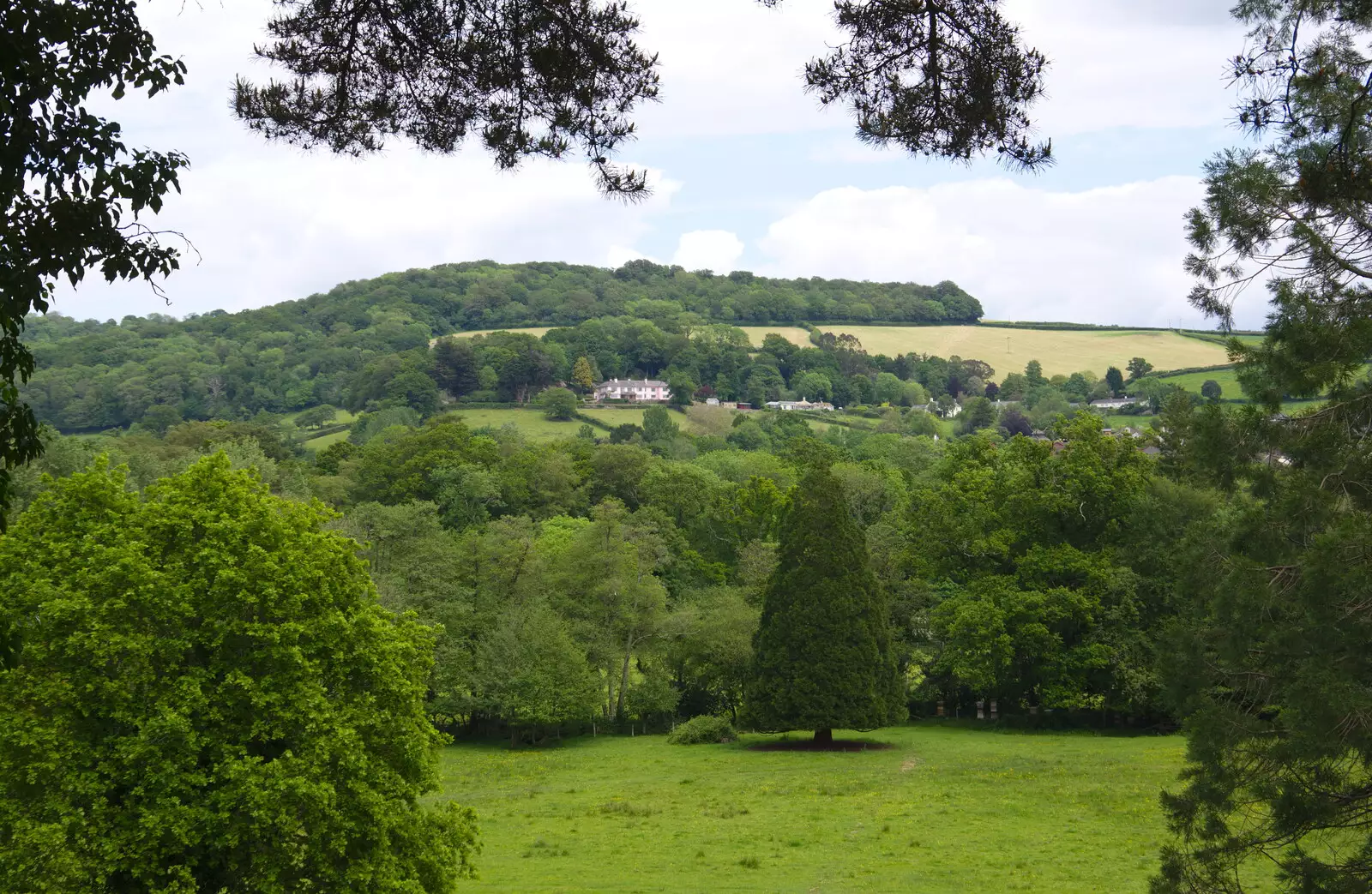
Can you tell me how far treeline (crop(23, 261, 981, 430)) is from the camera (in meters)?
109

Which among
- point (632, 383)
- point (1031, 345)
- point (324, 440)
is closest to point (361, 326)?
point (632, 383)

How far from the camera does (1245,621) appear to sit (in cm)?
1567

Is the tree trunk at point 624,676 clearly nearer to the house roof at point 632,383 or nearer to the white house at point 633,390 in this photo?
the white house at point 633,390

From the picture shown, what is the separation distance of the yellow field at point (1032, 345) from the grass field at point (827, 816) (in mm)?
105790

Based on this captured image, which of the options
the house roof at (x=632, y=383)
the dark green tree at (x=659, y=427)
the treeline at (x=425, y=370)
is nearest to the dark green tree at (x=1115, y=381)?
the treeline at (x=425, y=370)

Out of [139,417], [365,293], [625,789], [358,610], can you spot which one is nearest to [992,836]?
[625,789]

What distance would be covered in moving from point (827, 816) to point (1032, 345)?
135287 millimetres

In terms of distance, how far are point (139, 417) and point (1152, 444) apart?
87.2 metres

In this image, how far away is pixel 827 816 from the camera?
28.5 metres

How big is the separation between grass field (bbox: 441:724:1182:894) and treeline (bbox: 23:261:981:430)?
249ft

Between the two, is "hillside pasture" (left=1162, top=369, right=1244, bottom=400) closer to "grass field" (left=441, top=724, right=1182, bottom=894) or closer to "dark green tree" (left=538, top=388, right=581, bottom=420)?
"dark green tree" (left=538, top=388, right=581, bottom=420)

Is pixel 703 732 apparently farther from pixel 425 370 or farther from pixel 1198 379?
pixel 1198 379

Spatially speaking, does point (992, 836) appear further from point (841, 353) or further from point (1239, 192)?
point (841, 353)

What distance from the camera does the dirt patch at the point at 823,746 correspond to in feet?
136
